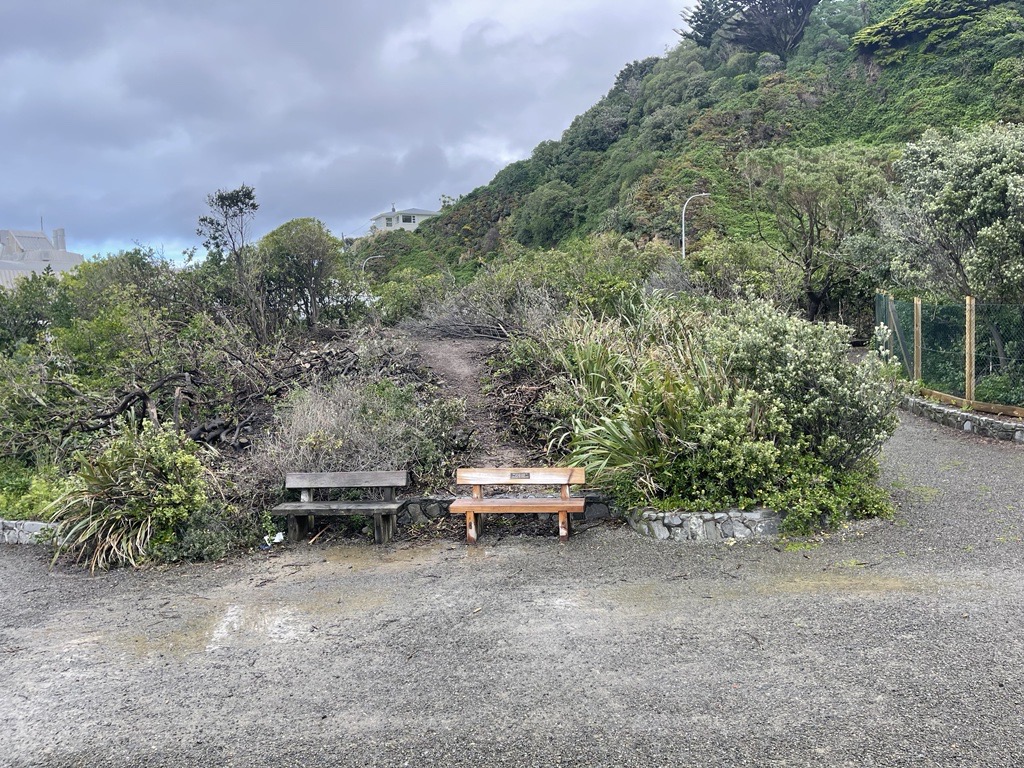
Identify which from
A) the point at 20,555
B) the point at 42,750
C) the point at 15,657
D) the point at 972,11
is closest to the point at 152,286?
the point at 20,555

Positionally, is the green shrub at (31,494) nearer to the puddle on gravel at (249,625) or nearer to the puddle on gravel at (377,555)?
the puddle on gravel at (377,555)

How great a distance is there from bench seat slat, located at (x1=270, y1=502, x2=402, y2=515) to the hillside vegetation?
37 cm

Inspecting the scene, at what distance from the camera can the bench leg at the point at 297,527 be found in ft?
23.1

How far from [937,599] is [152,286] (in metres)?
16.5

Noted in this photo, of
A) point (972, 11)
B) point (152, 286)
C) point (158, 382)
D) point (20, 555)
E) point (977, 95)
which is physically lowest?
point (20, 555)

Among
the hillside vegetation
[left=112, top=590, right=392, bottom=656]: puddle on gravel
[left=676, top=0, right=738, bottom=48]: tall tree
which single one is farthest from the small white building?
[left=112, top=590, right=392, bottom=656]: puddle on gravel

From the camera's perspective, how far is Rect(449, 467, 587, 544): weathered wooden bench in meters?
6.62

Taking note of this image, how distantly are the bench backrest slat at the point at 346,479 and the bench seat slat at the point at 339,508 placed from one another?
18 centimetres

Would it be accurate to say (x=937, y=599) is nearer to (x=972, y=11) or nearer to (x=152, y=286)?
(x=152, y=286)

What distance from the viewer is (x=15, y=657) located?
15.5ft

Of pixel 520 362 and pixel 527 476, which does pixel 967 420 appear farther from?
pixel 527 476

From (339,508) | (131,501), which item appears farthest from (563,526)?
(131,501)

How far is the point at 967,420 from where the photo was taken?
1054 centimetres

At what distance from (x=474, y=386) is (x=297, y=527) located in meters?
4.38
